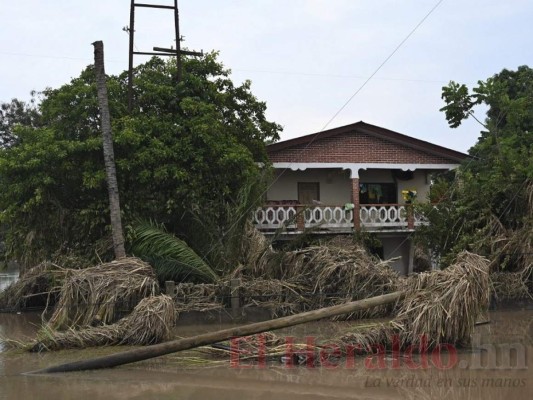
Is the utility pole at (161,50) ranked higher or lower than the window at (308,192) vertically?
higher

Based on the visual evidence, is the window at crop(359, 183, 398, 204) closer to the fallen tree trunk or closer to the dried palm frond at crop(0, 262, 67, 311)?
the dried palm frond at crop(0, 262, 67, 311)

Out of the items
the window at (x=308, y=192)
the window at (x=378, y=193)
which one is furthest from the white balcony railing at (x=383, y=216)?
the window at (x=308, y=192)

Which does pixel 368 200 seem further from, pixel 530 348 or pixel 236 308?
pixel 530 348

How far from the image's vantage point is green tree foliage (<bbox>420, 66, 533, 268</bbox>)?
16359 millimetres

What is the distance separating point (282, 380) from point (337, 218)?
12.8 m

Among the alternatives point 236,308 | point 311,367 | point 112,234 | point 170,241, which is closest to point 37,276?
point 112,234

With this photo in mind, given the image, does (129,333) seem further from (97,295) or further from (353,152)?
(353,152)

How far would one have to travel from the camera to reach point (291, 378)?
8.88 meters

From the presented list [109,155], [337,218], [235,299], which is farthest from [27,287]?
[337,218]

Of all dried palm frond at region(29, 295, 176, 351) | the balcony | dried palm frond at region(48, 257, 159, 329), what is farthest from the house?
dried palm frond at region(29, 295, 176, 351)

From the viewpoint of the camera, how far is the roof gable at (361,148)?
71.1 ft

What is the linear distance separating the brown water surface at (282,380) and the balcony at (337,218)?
1034cm

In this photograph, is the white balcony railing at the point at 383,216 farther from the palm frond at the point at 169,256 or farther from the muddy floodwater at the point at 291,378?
the muddy floodwater at the point at 291,378

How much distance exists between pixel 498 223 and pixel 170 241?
8529mm
